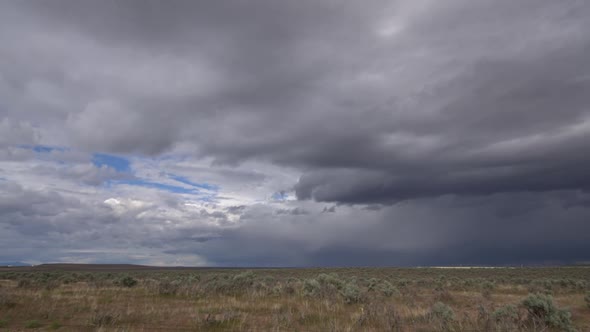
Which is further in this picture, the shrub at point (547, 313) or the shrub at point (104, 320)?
the shrub at point (547, 313)

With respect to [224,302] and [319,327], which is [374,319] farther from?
[224,302]

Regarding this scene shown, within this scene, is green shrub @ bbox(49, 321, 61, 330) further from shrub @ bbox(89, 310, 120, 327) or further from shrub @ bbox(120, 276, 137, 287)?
shrub @ bbox(120, 276, 137, 287)

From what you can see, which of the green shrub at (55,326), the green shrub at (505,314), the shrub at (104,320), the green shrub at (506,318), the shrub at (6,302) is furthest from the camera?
the shrub at (6,302)

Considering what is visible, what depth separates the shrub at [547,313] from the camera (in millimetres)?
13734

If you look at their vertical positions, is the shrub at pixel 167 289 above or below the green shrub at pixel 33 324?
below

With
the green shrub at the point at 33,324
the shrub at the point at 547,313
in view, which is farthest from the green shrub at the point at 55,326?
the shrub at the point at 547,313

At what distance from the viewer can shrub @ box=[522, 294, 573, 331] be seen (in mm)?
13734

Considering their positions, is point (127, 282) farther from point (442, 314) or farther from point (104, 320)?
point (442, 314)

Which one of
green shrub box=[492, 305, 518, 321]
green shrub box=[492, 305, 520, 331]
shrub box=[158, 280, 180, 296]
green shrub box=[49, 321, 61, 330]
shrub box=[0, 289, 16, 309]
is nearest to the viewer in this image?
green shrub box=[492, 305, 520, 331]

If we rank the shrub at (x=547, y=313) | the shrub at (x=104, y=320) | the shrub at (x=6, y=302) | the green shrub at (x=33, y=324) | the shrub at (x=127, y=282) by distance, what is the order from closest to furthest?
the green shrub at (x=33, y=324) → the shrub at (x=104, y=320) → the shrub at (x=547, y=313) → the shrub at (x=6, y=302) → the shrub at (x=127, y=282)

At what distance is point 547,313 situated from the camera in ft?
46.8

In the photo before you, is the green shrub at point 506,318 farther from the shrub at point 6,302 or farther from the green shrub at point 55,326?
the shrub at point 6,302

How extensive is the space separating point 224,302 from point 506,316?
13.0 metres

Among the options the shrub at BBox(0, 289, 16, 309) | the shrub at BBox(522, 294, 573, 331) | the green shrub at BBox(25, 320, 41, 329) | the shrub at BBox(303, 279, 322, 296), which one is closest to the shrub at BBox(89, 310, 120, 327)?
the green shrub at BBox(25, 320, 41, 329)
